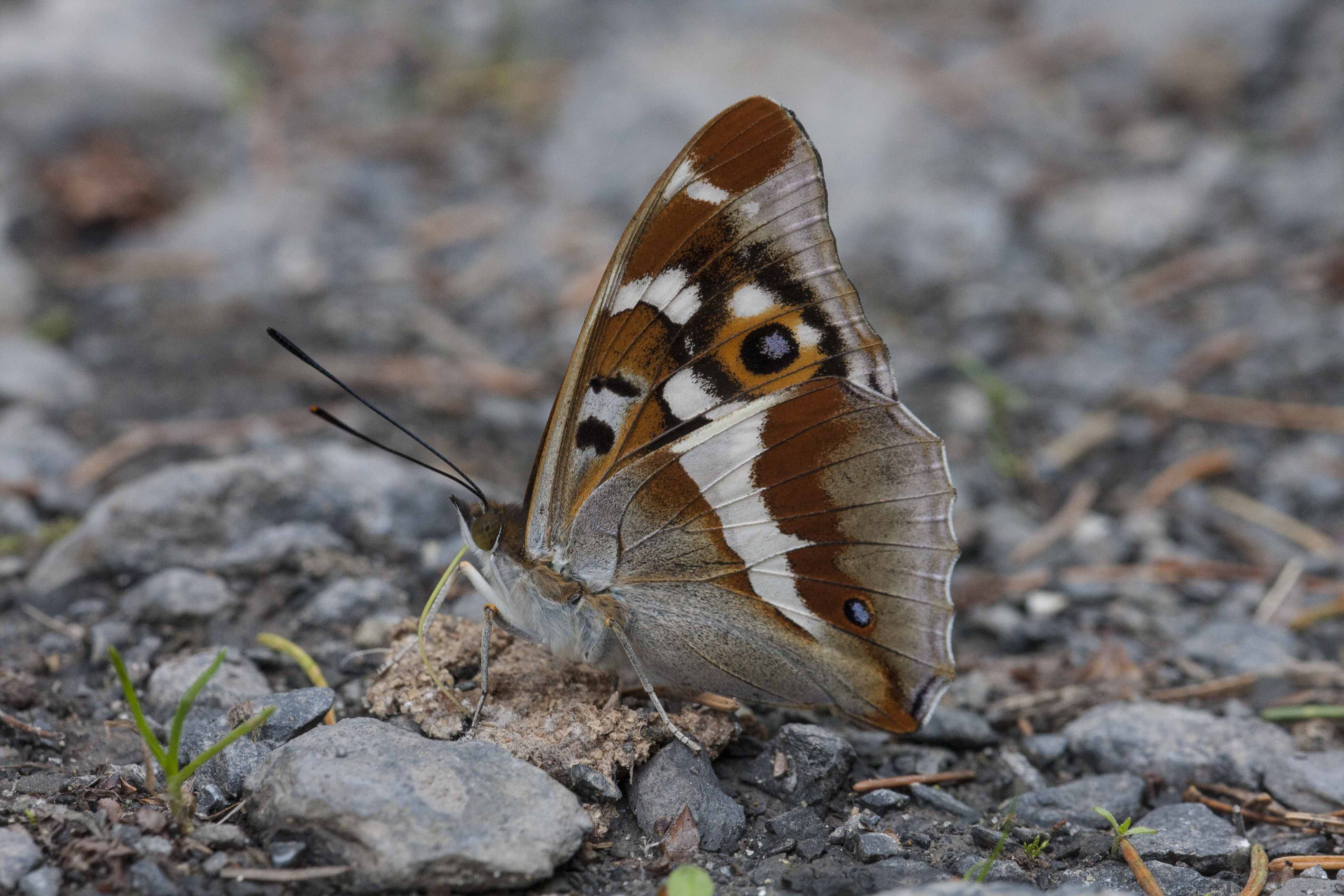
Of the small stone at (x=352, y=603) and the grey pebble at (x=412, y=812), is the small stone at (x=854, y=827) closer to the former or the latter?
the grey pebble at (x=412, y=812)

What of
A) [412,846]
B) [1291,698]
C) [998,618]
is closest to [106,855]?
[412,846]

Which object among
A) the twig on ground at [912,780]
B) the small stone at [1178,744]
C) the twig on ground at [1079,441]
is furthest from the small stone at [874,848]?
the twig on ground at [1079,441]

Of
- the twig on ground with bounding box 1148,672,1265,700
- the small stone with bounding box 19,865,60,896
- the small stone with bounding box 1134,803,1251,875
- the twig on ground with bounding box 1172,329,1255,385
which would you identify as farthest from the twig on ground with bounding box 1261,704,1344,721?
the small stone with bounding box 19,865,60,896

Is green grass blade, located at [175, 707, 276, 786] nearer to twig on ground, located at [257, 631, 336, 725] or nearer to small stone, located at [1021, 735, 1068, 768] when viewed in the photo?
twig on ground, located at [257, 631, 336, 725]

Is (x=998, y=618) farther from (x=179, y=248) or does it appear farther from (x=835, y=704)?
(x=179, y=248)

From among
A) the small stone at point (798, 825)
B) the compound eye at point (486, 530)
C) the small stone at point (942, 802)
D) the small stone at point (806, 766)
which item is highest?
the compound eye at point (486, 530)

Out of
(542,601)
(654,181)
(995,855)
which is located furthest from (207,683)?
(654,181)

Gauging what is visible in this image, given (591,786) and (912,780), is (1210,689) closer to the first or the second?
(912,780)
